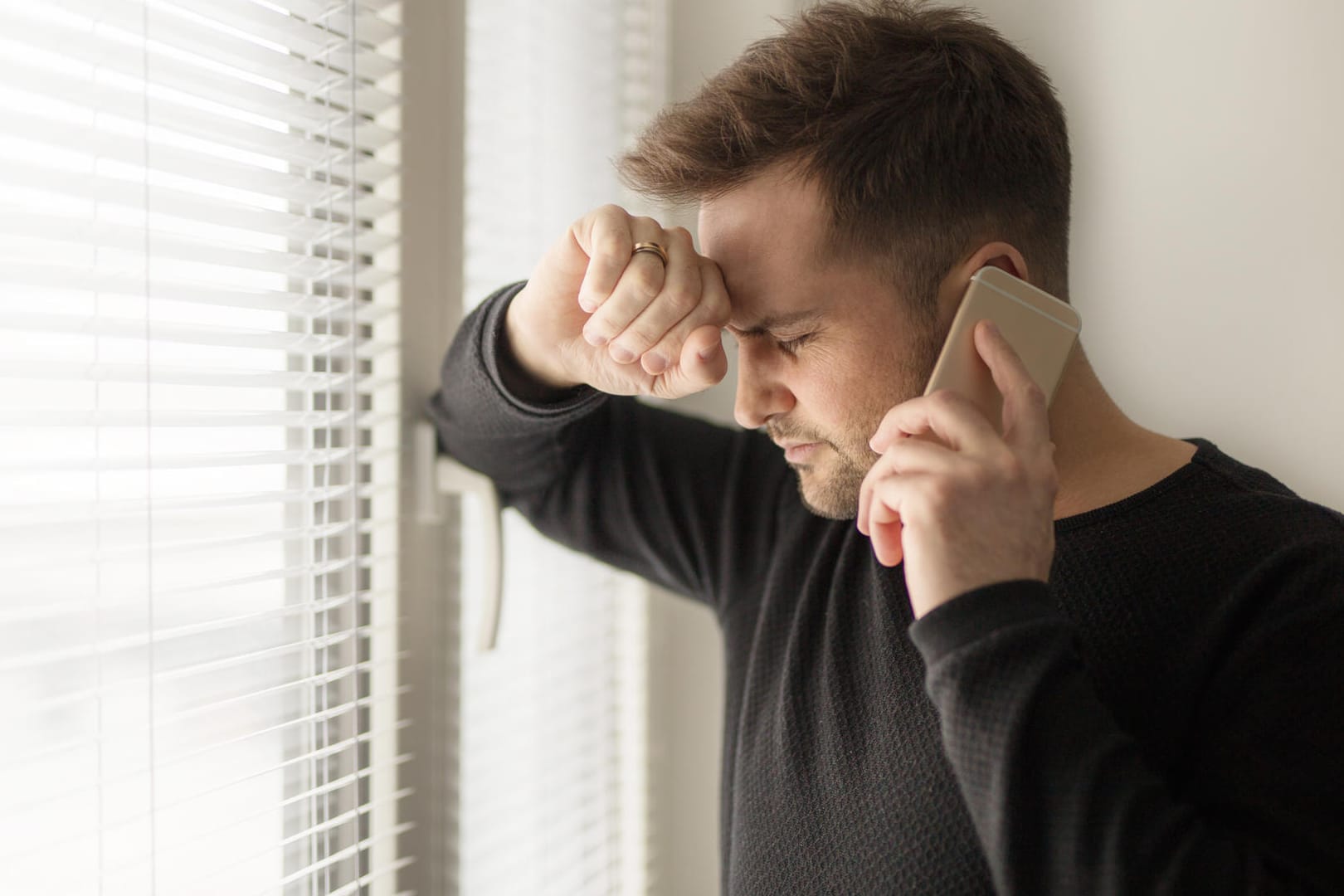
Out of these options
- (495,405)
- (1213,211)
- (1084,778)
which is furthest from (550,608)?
(1213,211)

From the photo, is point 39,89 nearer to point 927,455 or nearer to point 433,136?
point 433,136

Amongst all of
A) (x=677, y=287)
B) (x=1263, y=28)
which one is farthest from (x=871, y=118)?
(x=1263, y=28)

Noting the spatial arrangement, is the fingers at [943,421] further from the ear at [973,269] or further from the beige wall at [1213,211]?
the beige wall at [1213,211]

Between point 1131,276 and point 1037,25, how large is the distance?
1.31 feet

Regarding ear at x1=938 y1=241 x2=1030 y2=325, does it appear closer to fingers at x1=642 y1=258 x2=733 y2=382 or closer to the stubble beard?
the stubble beard

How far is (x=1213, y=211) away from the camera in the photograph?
1.18 m

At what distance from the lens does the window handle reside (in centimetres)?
108

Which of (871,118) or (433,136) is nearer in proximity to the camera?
(871,118)

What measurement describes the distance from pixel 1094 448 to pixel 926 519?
389 millimetres

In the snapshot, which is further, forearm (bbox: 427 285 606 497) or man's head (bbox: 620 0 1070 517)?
forearm (bbox: 427 285 606 497)

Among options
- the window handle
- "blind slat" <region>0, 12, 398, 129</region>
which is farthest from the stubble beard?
"blind slat" <region>0, 12, 398, 129</region>

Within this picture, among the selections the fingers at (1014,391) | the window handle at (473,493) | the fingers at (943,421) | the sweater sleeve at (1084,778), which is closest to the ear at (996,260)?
the fingers at (1014,391)

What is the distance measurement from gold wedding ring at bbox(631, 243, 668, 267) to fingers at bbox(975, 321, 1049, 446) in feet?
0.98

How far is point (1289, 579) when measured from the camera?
741mm
